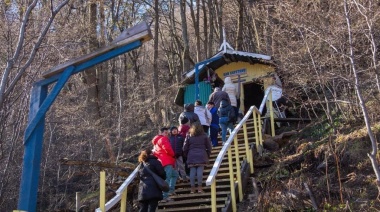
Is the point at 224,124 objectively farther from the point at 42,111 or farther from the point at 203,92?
the point at 42,111

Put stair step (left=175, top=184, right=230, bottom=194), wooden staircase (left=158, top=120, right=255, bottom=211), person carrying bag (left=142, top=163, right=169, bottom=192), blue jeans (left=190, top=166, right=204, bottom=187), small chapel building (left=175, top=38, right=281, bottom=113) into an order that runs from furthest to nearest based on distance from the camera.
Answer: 1. small chapel building (left=175, top=38, right=281, bottom=113)
2. stair step (left=175, top=184, right=230, bottom=194)
3. blue jeans (left=190, top=166, right=204, bottom=187)
4. wooden staircase (left=158, top=120, right=255, bottom=211)
5. person carrying bag (left=142, top=163, right=169, bottom=192)

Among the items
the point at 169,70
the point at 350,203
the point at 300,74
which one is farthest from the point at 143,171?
the point at 169,70

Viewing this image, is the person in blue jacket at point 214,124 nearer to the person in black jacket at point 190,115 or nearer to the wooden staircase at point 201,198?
the person in black jacket at point 190,115

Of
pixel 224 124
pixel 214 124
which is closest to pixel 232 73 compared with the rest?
pixel 214 124

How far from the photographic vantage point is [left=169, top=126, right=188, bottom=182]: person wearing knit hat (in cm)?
966

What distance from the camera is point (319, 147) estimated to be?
10477 millimetres

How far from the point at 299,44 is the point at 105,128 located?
892cm

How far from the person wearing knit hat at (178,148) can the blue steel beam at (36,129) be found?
14.0 ft

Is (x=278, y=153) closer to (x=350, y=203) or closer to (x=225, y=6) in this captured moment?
(x=350, y=203)

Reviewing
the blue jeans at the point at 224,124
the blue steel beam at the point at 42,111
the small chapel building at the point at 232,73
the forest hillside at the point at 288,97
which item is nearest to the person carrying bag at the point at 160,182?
the forest hillside at the point at 288,97

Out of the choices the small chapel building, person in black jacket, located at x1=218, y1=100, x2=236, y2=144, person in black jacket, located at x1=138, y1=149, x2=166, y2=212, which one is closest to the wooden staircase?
person in black jacket, located at x1=138, y1=149, x2=166, y2=212

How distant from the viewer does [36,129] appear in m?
5.38

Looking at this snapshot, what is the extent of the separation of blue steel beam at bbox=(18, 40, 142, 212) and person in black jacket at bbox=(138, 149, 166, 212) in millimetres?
2616

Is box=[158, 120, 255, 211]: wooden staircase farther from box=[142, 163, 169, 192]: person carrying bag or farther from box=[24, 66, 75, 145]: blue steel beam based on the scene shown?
box=[24, 66, 75, 145]: blue steel beam
